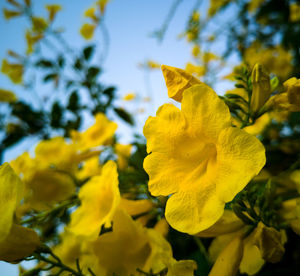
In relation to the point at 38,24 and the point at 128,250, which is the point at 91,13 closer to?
the point at 38,24

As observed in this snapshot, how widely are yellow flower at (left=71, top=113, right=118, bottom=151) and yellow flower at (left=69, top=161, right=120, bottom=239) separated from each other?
2.01ft

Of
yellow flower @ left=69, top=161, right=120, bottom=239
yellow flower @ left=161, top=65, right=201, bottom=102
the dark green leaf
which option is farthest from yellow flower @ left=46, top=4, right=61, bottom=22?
yellow flower @ left=161, top=65, right=201, bottom=102

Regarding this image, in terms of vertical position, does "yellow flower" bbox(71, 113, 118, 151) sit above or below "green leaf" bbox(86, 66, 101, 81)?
below

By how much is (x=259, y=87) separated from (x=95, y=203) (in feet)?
2.07

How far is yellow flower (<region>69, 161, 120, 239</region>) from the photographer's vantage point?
0.78 meters

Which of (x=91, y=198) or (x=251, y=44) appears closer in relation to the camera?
(x=91, y=198)

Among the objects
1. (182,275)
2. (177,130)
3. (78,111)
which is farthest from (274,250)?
(78,111)

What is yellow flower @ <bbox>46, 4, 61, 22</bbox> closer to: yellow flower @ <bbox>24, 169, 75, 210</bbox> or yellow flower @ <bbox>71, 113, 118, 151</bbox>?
yellow flower @ <bbox>71, 113, 118, 151</bbox>

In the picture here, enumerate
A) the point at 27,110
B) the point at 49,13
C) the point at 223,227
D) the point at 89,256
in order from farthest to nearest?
the point at 49,13
the point at 27,110
the point at 89,256
the point at 223,227

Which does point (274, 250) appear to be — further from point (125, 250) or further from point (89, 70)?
point (89, 70)

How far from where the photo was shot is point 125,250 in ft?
2.49

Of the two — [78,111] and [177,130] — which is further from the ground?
[177,130]

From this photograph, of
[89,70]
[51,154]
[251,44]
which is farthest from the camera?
[251,44]

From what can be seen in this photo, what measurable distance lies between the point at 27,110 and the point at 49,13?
0.99 metres
